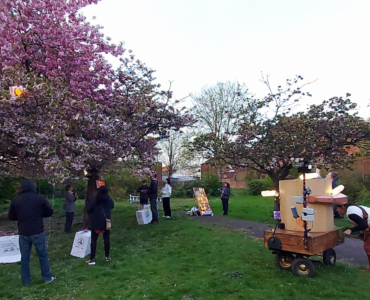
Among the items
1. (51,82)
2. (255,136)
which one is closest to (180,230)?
(255,136)

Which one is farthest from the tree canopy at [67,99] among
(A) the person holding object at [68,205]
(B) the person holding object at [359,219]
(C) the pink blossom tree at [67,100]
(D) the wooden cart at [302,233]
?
(B) the person holding object at [359,219]

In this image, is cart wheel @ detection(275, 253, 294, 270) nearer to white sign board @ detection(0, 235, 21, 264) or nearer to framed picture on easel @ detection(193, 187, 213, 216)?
white sign board @ detection(0, 235, 21, 264)

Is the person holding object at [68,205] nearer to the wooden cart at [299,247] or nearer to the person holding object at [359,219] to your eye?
the wooden cart at [299,247]

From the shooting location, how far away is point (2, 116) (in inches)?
285

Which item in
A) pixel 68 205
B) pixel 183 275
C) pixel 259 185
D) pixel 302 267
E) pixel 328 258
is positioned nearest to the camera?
pixel 302 267

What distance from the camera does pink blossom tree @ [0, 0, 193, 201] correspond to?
7.31 metres

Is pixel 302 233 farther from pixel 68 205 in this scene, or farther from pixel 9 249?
pixel 68 205

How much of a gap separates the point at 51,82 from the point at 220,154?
6.89m

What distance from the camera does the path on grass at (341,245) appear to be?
21.7 ft

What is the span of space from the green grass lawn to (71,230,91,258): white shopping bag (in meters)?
0.18

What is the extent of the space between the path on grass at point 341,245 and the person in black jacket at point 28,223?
591cm

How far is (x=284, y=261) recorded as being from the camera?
18.7ft

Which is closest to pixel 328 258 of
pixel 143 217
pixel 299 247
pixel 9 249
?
pixel 299 247

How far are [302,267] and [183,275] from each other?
206cm
